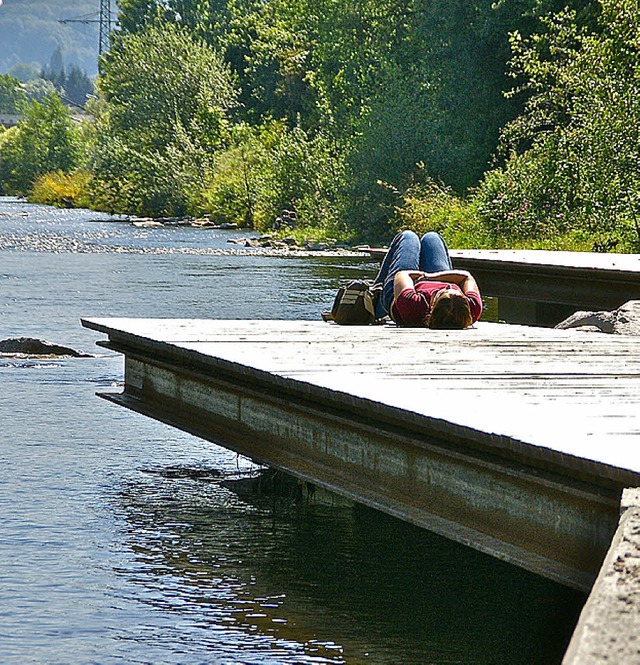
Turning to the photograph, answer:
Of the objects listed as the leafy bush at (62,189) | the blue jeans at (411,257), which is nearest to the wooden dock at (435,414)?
the blue jeans at (411,257)

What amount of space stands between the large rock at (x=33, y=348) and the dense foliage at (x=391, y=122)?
8237 millimetres

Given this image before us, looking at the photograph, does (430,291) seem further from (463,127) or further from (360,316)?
(463,127)

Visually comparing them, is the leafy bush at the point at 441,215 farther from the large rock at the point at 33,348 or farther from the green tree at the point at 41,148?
the green tree at the point at 41,148

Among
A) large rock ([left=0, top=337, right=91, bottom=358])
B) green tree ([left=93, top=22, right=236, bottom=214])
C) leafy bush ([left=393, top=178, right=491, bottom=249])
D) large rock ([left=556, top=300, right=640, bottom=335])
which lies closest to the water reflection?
large rock ([left=556, top=300, right=640, bottom=335])

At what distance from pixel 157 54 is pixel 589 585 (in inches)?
2114

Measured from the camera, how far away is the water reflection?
5.09 metres

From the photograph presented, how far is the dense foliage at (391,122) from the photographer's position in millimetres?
18766

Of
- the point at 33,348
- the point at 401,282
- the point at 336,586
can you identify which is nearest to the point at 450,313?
the point at 401,282

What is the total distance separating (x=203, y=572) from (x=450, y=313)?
108 inches

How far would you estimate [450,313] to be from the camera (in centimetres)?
800

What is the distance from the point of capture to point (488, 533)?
4.58 meters

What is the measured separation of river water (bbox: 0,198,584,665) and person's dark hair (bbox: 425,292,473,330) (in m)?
1.40

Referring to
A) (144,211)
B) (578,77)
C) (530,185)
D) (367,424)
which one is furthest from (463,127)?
(367,424)

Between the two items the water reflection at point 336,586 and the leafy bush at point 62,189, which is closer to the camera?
the water reflection at point 336,586
